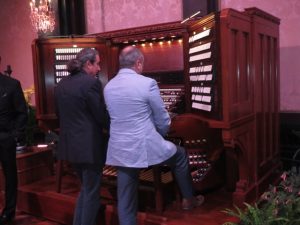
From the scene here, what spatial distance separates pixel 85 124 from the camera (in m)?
2.85

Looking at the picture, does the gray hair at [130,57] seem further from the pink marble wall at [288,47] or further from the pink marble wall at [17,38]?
the pink marble wall at [17,38]

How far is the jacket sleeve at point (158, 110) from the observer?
2.62m

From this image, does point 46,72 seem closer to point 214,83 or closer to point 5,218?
point 5,218

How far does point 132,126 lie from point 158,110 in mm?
196

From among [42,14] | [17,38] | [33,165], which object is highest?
[42,14]

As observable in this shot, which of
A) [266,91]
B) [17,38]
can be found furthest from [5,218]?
[17,38]

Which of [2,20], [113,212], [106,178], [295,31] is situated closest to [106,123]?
[113,212]

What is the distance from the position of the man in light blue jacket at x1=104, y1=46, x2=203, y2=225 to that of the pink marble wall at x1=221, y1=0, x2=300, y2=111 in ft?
5.41

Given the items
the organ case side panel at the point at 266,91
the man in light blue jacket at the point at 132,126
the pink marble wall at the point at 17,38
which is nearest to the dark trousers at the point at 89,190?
the man in light blue jacket at the point at 132,126

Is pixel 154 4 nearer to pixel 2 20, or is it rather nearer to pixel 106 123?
pixel 106 123

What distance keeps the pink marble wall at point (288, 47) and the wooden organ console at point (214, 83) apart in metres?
0.21

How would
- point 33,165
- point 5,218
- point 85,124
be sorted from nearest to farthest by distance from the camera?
point 85,124
point 5,218
point 33,165

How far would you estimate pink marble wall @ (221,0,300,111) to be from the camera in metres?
3.79

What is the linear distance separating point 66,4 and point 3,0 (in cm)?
201
